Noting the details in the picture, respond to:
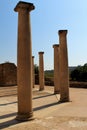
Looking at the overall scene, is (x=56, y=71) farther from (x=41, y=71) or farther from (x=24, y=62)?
(x=24, y=62)

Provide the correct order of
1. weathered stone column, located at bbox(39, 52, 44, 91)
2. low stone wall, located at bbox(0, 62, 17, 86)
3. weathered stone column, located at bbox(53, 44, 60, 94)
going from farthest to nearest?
low stone wall, located at bbox(0, 62, 17, 86), weathered stone column, located at bbox(39, 52, 44, 91), weathered stone column, located at bbox(53, 44, 60, 94)

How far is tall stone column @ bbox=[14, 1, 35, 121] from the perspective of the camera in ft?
34.1

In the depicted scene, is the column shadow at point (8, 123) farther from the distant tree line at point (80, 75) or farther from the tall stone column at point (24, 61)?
the distant tree line at point (80, 75)

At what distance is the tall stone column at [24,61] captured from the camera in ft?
34.1

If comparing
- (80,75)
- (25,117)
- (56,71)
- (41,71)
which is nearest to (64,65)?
(56,71)

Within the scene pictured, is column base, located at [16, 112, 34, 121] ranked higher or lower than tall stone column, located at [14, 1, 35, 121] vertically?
lower

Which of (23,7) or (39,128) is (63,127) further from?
(23,7)

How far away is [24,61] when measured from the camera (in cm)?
1048

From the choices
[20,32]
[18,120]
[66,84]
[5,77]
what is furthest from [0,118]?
[5,77]

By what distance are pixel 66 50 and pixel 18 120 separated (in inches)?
315

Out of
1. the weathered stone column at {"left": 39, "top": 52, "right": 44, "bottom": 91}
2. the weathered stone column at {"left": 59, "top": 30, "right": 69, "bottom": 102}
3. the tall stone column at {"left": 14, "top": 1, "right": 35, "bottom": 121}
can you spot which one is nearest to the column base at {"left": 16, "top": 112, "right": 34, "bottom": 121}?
the tall stone column at {"left": 14, "top": 1, "right": 35, "bottom": 121}

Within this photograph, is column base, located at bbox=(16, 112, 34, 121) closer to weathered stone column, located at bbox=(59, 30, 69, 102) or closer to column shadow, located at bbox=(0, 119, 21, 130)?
column shadow, located at bbox=(0, 119, 21, 130)

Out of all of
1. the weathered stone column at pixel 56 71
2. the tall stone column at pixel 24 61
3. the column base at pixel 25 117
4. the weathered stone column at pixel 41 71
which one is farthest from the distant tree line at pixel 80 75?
the column base at pixel 25 117

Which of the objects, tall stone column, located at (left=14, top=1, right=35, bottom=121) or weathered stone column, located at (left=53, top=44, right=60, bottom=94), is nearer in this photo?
tall stone column, located at (left=14, top=1, right=35, bottom=121)
